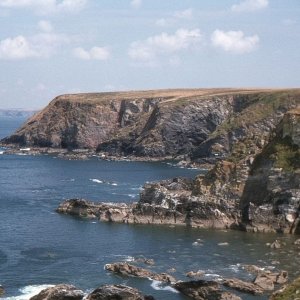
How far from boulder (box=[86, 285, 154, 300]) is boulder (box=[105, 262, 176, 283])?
29.9 ft

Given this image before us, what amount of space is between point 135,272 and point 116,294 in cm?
1301

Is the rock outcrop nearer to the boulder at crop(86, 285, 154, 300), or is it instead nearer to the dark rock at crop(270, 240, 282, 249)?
the boulder at crop(86, 285, 154, 300)

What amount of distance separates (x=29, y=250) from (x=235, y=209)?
38.7 meters

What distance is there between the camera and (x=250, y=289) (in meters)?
80.7

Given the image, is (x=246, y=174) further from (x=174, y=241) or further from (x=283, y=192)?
(x=174, y=241)

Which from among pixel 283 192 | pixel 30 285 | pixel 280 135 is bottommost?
pixel 30 285

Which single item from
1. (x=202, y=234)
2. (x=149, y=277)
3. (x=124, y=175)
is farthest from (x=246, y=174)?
(x=124, y=175)

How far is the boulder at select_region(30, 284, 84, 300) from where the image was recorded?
7588cm

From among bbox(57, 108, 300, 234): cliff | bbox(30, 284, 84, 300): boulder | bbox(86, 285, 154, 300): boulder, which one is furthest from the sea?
bbox(86, 285, 154, 300): boulder

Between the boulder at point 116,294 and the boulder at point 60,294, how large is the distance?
1433 millimetres

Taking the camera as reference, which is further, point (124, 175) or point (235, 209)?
point (124, 175)

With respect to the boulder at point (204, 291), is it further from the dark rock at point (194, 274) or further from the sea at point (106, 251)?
the dark rock at point (194, 274)

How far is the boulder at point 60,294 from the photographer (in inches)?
2987

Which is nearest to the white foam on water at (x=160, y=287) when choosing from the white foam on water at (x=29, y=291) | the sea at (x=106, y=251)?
the sea at (x=106, y=251)
